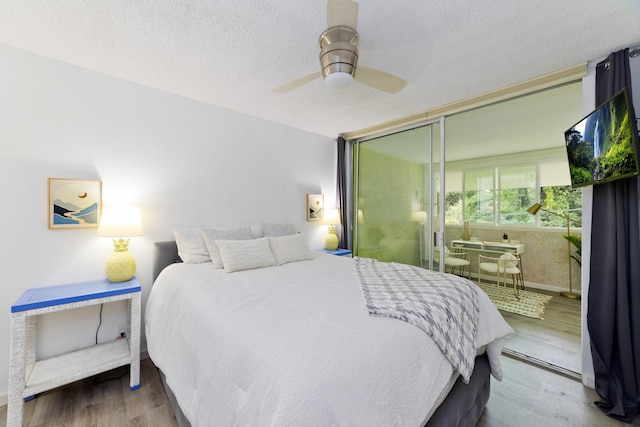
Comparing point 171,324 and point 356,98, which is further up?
point 356,98

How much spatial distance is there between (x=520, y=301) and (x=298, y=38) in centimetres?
464

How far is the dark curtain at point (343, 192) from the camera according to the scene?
4.18 m

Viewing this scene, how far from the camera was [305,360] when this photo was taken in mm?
934

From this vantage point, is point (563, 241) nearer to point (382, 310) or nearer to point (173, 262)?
point (382, 310)

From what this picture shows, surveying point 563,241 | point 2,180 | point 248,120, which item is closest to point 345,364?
point 2,180

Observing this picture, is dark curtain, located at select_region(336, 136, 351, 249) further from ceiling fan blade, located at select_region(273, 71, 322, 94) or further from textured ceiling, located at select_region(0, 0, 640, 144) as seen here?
ceiling fan blade, located at select_region(273, 71, 322, 94)

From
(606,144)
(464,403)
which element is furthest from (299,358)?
(606,144)

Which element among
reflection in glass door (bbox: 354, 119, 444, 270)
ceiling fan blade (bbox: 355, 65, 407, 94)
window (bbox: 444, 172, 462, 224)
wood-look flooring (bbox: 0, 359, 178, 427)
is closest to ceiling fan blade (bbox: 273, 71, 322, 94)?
ceiling fan blade (bbox: 355, 65, 407, 94)

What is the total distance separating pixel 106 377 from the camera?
2166mm

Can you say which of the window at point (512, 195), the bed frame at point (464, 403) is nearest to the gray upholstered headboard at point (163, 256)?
the bed frame at point (464, 403)

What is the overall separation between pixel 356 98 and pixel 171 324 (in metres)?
2.62

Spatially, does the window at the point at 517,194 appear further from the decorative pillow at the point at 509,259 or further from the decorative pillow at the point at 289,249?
the decorative pillow at the point at 289,249

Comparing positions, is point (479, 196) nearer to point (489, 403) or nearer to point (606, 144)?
point (606, 144)

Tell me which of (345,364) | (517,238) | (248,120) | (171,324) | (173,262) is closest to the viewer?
(345,364)
